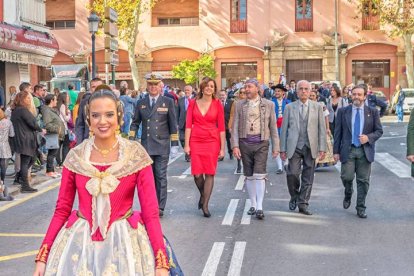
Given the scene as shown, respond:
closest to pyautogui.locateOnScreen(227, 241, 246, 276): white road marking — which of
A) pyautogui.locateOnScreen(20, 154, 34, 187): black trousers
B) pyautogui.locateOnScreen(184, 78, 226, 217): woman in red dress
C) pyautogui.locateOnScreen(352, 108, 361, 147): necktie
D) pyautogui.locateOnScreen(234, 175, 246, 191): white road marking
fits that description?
pyautogui.locateOnScreen(184, 78, 226, 217): woman in red dress

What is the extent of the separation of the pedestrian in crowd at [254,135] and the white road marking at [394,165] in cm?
536

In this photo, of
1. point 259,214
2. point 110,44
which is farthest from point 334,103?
point 259,214

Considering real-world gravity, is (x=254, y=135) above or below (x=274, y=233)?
above

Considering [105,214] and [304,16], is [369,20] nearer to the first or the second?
[304,16]

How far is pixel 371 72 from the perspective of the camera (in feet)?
156

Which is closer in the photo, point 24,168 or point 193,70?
point 24,168

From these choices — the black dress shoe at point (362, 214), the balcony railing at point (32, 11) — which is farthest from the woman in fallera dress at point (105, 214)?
the balcony railing at point (32, 11)

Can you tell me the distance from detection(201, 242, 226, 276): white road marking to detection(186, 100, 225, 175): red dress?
6.79 ft

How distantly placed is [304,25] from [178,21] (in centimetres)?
804

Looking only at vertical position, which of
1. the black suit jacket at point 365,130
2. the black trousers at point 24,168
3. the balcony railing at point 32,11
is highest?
the balcony railing at point 32,11

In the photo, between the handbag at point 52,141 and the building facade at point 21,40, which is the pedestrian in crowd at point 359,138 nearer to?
the handbag at point 52,141

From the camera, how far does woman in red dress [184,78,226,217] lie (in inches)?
408

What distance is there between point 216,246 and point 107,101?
440 centimetres

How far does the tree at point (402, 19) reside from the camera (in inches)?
1668
